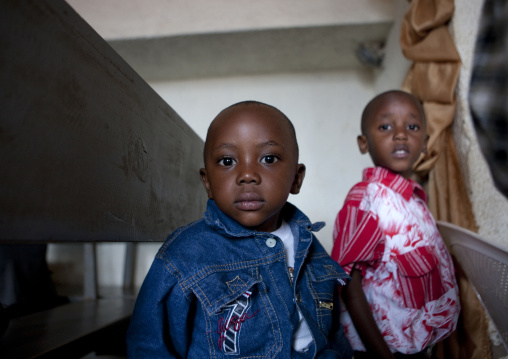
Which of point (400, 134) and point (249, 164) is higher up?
point (400, 134)

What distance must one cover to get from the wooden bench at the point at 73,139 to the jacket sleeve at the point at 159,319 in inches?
4.1

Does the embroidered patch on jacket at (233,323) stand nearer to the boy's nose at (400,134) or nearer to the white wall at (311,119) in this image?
the boy's nose at (400,134)

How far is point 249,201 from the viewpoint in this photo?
74 cm

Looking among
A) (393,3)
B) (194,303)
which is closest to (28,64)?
(194,303)

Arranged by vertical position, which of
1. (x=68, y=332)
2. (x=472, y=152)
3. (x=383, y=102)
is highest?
(x=383, y=102)

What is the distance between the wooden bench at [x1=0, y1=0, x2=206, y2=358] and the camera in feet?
1.32

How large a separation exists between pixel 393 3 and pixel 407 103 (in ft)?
3.73

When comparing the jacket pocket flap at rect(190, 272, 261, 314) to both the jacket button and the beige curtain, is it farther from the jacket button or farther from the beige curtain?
the beige curtain

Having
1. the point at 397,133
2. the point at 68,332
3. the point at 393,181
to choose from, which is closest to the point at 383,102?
the point at 397,133

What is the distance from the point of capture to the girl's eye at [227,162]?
0.77 metres

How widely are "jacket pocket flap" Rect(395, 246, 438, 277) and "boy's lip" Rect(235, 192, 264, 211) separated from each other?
45cm

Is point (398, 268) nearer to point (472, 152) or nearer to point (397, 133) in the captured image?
point (397, 133)

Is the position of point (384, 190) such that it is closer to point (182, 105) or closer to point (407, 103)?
point (407, 103)

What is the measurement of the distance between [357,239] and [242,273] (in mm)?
376
